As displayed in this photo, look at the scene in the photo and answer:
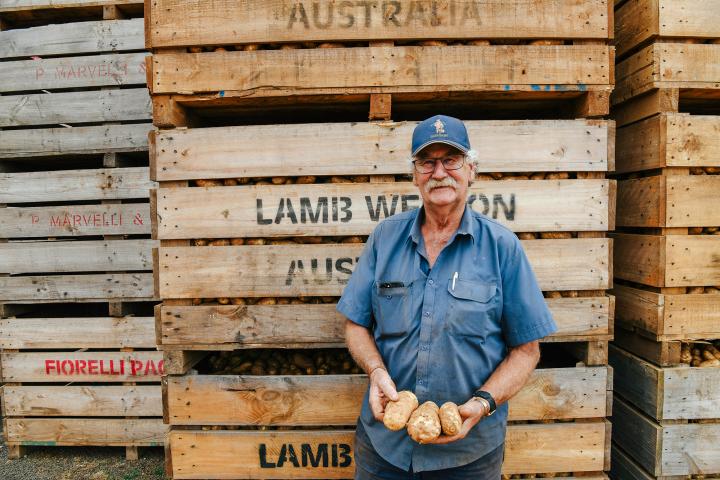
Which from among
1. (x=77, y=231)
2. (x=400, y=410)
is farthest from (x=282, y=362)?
(x=77, y=231)

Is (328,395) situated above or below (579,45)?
below

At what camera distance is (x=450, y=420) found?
1710 mm

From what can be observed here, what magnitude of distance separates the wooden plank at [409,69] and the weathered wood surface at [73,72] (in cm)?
176

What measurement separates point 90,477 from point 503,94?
4.40 metres

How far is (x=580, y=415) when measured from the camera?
254 centimetres

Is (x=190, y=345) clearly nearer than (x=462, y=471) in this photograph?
No

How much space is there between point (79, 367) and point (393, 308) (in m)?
3.38

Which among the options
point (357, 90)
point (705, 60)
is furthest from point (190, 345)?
point (705, 60)

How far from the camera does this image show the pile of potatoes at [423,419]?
5.58 ft

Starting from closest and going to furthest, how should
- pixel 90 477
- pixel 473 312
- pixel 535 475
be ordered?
pixel 473 312 < pixel 535 475 < pixel 90 477

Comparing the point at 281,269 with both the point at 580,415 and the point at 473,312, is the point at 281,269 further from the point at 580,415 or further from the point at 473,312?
the point at 580,415

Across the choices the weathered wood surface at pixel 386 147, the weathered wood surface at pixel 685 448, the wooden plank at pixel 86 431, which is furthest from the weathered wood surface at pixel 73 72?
the weathered wood surface at pixel 685 448

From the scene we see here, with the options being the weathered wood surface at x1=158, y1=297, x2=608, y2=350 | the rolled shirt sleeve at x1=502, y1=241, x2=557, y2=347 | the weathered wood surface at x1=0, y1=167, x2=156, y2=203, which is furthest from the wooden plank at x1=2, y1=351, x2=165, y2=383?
the rolled shirt sleeve at x1=502, y1=241, x2=557, y2=347

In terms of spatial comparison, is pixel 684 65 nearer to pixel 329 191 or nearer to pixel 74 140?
pixel 329 191
